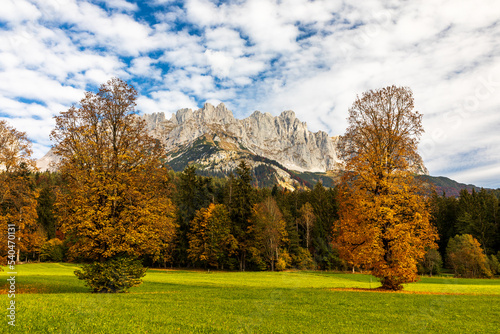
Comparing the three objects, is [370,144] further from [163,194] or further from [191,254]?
[191,254]

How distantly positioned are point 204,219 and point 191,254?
29.1 ft

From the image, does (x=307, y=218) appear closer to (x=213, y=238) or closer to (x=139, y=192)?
(x=213, y=238)

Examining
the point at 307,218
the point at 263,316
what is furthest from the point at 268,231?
the point at 263,316

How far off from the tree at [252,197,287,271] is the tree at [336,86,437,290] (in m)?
41.7

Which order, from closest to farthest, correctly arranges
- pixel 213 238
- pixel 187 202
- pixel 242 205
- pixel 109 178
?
pixel 109 178 → pixel 213 238 → pixel 242 205 → pixel 187 202

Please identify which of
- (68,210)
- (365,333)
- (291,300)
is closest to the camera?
(365,333)

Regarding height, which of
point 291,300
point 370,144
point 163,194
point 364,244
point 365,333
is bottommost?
point 291,300

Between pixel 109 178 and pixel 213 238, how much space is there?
48966 millimetres

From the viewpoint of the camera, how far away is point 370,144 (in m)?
24.9

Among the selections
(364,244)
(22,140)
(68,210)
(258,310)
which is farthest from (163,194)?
(364,244)

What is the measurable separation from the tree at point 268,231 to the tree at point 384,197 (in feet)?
137

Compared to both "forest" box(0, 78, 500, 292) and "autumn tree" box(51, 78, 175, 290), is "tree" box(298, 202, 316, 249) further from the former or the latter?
"autumn tree" box(51, 78, 175, 290)

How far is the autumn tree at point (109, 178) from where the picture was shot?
61.9 feet

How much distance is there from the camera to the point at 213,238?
65.7m
